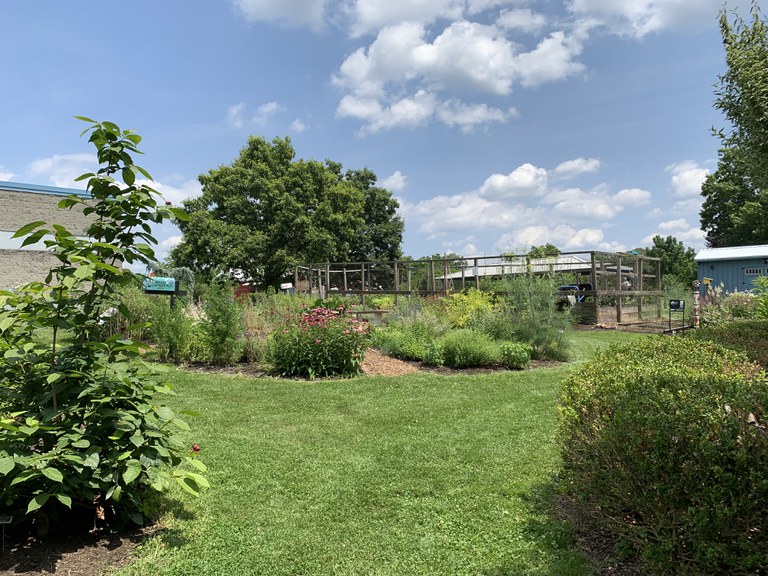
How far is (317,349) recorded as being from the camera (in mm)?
8086

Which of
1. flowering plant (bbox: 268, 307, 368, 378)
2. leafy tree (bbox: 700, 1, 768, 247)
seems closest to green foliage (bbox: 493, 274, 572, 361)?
flowering plant (bbox: 268, 307, 368, 378)

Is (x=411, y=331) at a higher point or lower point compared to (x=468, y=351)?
higher

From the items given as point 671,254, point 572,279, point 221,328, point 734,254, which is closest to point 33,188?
point 221,328

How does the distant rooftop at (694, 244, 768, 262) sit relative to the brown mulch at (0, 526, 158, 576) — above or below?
above

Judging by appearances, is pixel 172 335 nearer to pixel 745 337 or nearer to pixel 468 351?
pixel 468 351

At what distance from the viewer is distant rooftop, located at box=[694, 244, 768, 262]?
19094 mm

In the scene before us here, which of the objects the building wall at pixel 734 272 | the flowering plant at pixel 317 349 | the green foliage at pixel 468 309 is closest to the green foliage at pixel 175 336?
the flowering plant at pixel 317 349

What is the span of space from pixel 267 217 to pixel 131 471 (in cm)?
2798

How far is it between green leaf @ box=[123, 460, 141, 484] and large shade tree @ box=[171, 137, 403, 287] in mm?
25737

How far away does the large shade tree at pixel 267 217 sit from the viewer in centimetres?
2777

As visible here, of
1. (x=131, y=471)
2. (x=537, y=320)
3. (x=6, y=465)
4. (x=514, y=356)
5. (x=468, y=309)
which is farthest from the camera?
(x=468, y=309)

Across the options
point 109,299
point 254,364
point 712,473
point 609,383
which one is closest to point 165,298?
point 254,364

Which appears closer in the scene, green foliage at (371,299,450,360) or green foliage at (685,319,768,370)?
green foliage at (685,319,768,370)

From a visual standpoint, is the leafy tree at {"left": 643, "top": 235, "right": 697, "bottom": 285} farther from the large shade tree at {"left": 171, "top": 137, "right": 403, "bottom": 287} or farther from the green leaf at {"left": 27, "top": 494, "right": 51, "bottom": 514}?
the green leaf at {"left": 27, "top": 494, "right": 51, "bottom": 514}
